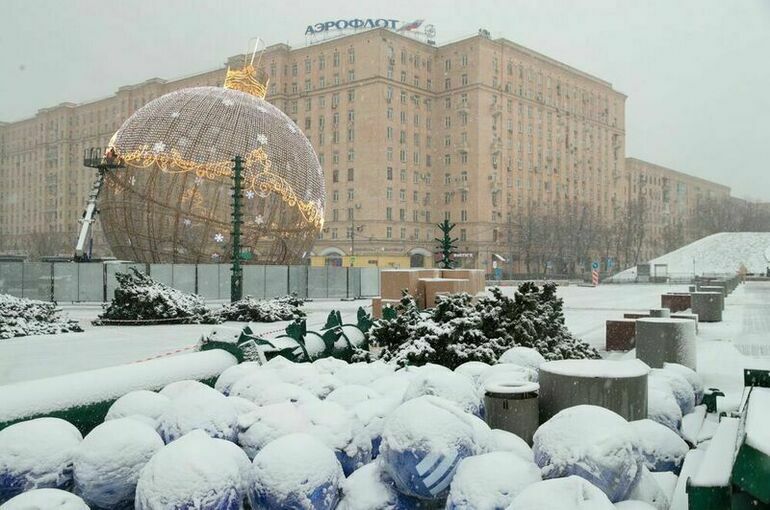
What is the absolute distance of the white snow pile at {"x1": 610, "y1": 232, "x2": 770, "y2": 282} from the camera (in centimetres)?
8081

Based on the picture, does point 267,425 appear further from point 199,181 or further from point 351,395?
point 199,181

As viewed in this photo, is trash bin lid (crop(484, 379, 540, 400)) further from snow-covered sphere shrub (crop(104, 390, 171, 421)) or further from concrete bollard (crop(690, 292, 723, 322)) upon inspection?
concrete bollard (crop(690, 292, 723, 322))

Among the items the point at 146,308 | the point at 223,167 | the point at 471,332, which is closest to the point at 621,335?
the point at 471,332

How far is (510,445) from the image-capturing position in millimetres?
4055

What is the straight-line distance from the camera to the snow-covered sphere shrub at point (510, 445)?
3963mm

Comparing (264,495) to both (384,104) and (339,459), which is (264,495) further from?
(384,104)

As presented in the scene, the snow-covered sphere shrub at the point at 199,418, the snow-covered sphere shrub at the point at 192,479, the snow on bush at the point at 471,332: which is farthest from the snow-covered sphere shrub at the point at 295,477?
the snow on bush at the point at 471,332

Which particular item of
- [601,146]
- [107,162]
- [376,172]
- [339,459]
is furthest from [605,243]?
[339,459]

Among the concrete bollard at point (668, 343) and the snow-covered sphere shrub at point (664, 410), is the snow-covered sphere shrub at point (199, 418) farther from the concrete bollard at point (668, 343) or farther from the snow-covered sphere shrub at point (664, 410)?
the concrete bollard at point (668, 343)

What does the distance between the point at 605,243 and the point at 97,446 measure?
95908 mm

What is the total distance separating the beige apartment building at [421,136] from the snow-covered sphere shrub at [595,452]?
72148mm

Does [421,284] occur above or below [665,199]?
below

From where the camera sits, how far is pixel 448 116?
285 ft

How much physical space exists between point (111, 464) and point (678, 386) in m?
4.44
